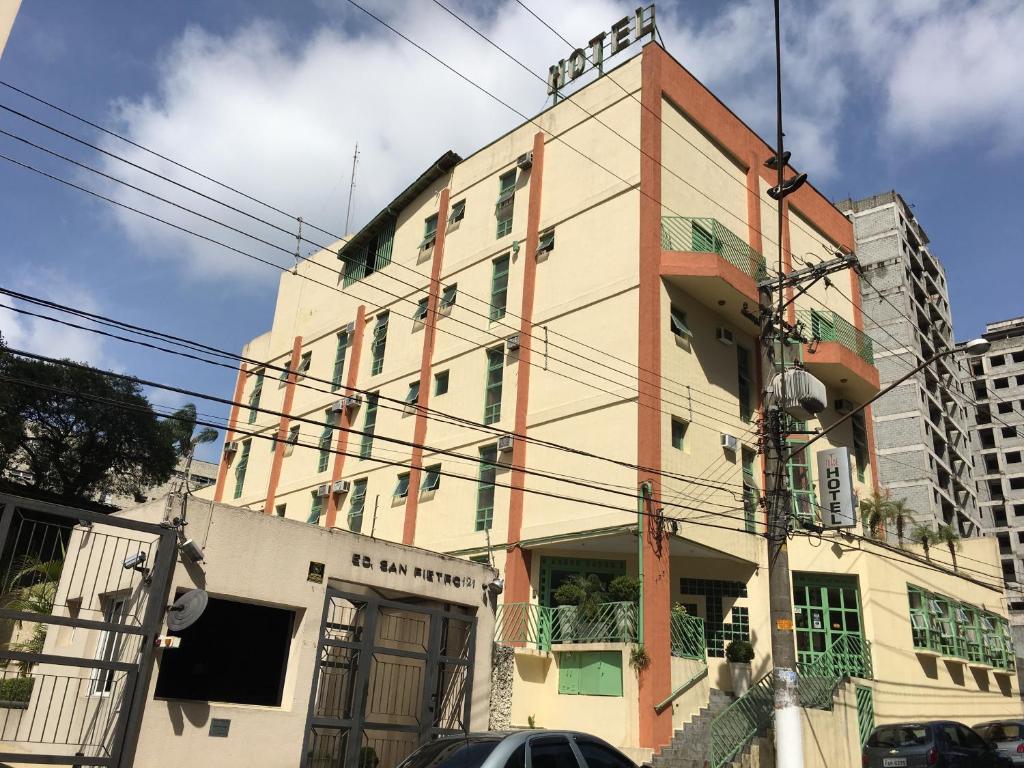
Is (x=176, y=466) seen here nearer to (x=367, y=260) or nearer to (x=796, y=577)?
(x=367, y=260)

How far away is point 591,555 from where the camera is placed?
2417 cm

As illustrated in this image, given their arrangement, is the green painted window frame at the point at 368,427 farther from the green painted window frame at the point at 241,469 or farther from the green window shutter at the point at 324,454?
the green painted window frame at the point at 241,469

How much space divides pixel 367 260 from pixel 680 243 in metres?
16.7

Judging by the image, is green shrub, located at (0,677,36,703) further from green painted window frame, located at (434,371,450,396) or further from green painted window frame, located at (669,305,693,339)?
green painted window frame, located at (669,305,693,339)

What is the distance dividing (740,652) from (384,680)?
10829mm

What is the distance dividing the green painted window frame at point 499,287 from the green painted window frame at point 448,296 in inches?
80.2

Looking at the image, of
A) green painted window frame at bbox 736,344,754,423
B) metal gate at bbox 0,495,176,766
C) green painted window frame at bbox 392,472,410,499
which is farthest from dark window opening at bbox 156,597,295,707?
green painted window frame at bbox 736,344,754,423

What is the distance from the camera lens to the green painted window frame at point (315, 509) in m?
33.7

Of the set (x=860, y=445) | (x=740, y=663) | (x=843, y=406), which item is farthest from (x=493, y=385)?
(x=860, y=445)

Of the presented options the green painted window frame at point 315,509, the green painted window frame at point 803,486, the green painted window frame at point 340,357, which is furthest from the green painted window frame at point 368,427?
the green painted window frame at point 803,486

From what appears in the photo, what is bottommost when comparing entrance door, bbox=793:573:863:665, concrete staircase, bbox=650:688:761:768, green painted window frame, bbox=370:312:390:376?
concrete staircase, bbox=650:688:761:768

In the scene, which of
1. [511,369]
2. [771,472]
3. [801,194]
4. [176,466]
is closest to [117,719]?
[771,472]

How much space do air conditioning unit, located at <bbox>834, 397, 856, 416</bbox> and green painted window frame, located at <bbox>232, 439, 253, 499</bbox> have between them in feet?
85.9

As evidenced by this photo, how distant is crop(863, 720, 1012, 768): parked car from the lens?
15.7m
